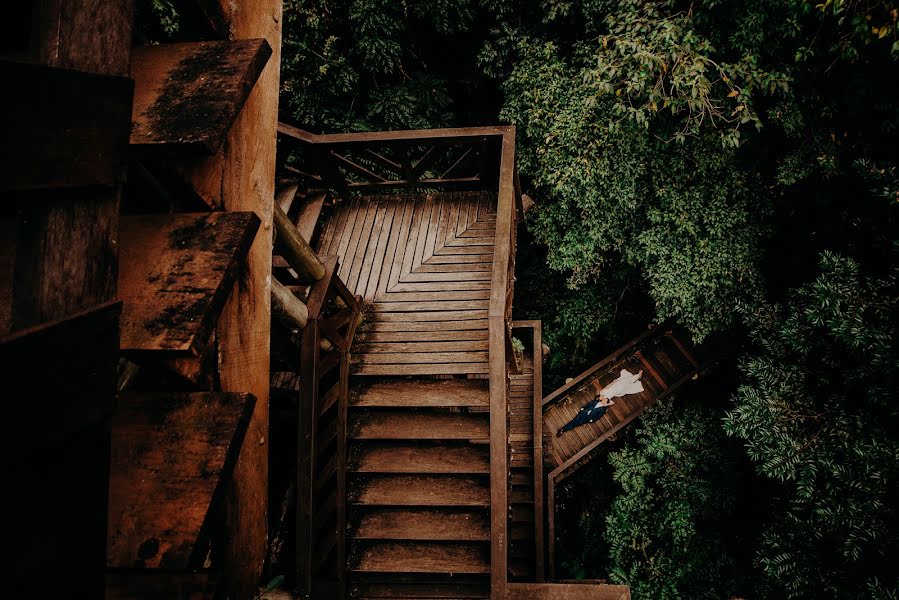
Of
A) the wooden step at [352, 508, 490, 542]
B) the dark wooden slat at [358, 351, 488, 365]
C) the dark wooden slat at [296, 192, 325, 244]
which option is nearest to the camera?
the wooden step at [352, 508, 490, 542]

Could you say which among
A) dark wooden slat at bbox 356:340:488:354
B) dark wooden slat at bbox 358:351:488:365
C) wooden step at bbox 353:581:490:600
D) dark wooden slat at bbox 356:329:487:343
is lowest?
wooden step at bbox 353:581:490:600

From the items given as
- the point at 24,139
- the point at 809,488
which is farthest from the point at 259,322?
the point at 809,488

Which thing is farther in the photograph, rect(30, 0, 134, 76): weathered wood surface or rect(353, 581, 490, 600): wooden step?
rect(353, 581, 490, 600): wooden step

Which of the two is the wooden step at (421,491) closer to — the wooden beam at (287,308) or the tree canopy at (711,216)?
the wooden beam at (287,308)

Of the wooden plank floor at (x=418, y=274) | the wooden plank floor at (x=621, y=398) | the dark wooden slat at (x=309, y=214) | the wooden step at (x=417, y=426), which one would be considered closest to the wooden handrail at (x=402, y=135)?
the dark wooden slat at (x=309, y=214)

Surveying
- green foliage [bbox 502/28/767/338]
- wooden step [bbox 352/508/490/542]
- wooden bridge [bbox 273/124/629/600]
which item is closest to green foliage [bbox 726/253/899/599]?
green foliage [bbox 502/28/767/338]

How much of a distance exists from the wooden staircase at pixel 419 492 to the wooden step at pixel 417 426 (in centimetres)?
1

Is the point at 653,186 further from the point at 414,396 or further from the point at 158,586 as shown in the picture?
the point at 158,586

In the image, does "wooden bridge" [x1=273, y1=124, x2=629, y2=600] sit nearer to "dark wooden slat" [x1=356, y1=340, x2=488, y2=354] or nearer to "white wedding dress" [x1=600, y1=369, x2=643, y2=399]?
"dark wooden slat" [x1=356, y1=340, x2=488, y2=354]

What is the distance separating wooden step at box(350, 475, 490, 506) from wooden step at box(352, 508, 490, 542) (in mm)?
144

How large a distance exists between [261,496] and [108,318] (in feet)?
2.54

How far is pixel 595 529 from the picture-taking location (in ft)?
28.5

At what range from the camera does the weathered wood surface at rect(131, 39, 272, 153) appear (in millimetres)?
937

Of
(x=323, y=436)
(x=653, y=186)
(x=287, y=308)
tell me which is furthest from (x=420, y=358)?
(x=653, y=186)
